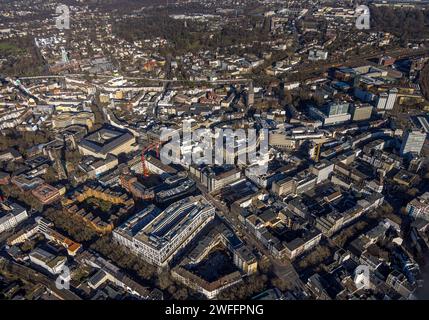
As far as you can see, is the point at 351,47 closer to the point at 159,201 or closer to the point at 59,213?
the point at 159,201

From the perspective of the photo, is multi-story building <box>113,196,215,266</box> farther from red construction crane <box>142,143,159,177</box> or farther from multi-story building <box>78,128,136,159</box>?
multi-story building <box>78,128,136,159</box>

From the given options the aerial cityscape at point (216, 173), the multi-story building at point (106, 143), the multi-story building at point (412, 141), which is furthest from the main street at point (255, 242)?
the multi-story building at point (412, 141)

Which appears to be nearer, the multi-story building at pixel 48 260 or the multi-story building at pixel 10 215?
the multi-story building at pixel 48 260

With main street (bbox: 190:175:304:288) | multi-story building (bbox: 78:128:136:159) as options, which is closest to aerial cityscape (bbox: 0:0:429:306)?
main street (bbox: 190:175:304:288)

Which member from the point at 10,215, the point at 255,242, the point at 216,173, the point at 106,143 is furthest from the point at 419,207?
the point at 10,215

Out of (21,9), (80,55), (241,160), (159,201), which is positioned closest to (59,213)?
(159,201)

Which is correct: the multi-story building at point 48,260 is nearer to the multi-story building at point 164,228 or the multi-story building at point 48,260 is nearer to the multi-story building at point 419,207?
the multi-story building at point 164,228
